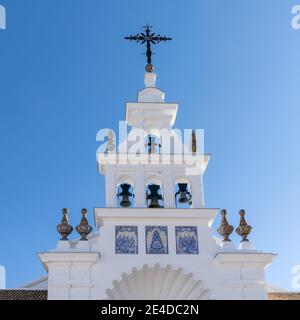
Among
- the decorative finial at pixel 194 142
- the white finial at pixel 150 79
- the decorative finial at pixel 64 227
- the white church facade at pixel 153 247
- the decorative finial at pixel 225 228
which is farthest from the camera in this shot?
the white finial at pixel 150 79

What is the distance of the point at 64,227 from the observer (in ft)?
66.7

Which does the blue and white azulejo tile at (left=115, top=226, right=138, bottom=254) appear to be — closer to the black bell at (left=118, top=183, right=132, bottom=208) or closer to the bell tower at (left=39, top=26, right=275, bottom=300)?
the bell tower at (left=39, top=26, right=275, bottom=300)

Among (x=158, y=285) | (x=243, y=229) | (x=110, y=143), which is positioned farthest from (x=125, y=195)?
(x=243, y=229)

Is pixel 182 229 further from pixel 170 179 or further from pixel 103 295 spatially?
pixel 103 295

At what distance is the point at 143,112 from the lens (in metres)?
22.6

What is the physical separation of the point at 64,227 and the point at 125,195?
2.16 meters

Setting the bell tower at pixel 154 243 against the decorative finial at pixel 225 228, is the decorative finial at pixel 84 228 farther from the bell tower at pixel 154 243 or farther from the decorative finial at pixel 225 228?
the decorative finial at pixel 225 228

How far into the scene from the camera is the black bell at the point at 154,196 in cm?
2123

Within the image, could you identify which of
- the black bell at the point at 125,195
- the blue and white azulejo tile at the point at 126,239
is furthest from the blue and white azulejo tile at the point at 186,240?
the black bell at the point at 125,195

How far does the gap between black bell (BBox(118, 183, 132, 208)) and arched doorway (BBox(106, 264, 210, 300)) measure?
221 centimetres

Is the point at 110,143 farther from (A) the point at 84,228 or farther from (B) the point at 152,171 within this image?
(A) the point at 84,228

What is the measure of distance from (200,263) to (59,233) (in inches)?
158

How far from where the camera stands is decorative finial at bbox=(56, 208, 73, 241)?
20281 millimetres
